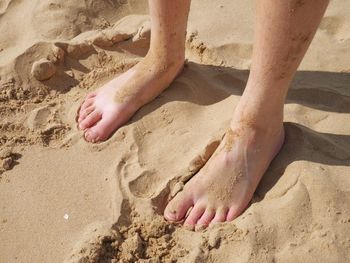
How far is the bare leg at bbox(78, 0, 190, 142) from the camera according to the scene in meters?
1.95

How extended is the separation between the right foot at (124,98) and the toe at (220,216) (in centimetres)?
57

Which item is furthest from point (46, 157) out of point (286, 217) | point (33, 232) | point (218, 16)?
point (218, 16)

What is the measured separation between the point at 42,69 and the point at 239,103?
97 centimetres

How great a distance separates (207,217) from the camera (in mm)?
1676

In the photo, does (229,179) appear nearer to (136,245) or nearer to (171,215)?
(171,215)

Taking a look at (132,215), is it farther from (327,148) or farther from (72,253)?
(327,148)

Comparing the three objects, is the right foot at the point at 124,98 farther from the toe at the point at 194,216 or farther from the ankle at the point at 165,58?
the toe at the point at 194,216

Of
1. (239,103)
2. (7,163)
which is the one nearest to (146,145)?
(239,103)

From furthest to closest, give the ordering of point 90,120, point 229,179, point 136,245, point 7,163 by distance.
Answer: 1. point 90,120
2. point 7,163
3. point 229,179
4. point 136,245

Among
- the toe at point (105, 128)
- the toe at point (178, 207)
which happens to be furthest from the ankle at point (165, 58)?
the toe at point (178, 207)

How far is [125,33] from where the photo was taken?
2.39 m

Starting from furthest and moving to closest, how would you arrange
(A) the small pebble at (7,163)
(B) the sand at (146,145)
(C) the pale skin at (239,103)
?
1. (A) the small pebble at (7,163)
2. (B) the sand at (146,145)
3. (C) the pale skin at (239,103)

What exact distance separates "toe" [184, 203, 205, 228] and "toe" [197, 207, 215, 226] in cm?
1

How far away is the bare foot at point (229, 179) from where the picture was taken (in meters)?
1.68
